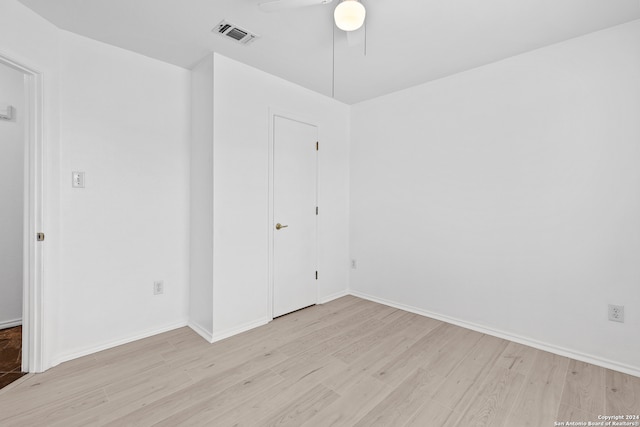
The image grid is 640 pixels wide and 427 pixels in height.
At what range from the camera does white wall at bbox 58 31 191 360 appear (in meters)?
2.27

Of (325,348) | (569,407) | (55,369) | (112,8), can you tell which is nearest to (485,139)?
(569,407)

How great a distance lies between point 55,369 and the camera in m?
2.11

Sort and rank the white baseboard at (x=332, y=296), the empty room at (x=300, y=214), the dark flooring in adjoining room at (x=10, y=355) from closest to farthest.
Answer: the empty room at (x=300, y=214) → the dark flooring in adjoining room at (x=10, y=355) → the white baseboard at (x=332, y=296)

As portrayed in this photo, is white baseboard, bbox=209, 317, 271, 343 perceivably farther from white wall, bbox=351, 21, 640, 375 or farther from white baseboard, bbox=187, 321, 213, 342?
white wall, bbox=351, 21, 640, 375

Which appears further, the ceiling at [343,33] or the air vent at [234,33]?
the air vent at [234,33]

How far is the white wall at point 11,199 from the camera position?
283 centimetres

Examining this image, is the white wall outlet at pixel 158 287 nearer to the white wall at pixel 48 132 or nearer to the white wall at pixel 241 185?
the white wall at pixel 241 185

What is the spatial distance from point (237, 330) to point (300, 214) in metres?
1.36

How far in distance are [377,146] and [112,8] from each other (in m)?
2.73

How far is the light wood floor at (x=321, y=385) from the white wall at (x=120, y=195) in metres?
0.28

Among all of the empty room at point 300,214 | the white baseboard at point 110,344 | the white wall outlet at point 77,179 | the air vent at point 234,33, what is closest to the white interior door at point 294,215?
the empty room at point 300,214

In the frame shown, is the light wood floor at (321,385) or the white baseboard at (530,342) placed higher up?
the white baseboard at (530,342)

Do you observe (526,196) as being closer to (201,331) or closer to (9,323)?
(201,331)

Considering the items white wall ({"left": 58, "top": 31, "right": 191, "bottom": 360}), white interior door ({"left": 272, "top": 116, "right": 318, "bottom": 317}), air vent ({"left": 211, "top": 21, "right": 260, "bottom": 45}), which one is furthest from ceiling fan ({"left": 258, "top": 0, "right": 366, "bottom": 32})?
white wall ({"left": 58, "top": 31, "right": 191, "bottom": 360})
